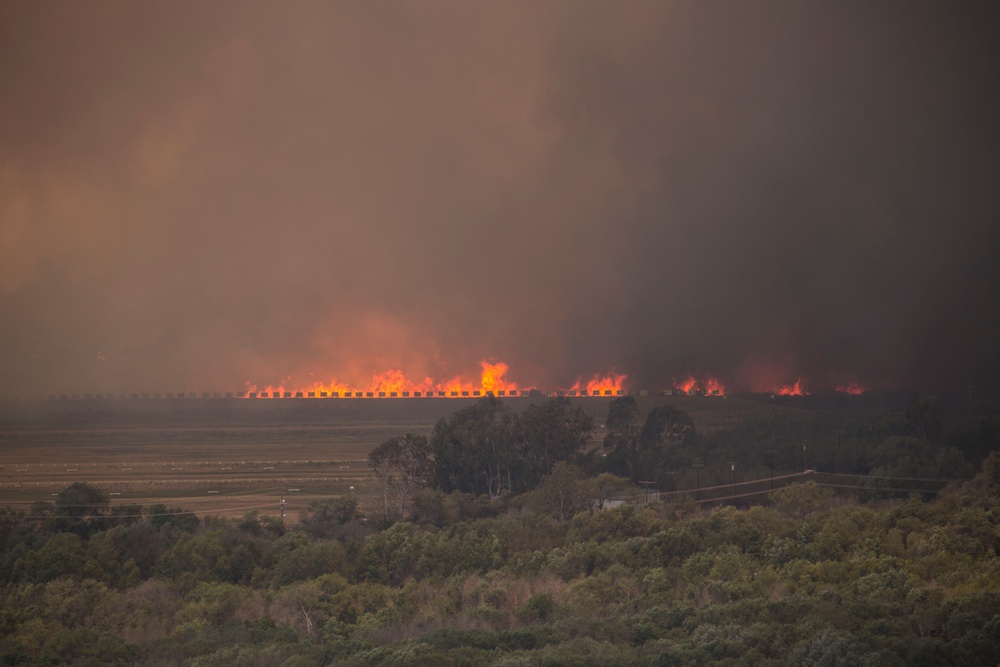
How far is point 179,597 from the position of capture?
37.3 metres

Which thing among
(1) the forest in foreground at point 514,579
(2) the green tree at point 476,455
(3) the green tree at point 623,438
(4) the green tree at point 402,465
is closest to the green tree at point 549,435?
(2) the green tree at point 476,455

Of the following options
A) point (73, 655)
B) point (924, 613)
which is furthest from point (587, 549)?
point (73, 655)

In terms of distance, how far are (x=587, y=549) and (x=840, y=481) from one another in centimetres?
2399

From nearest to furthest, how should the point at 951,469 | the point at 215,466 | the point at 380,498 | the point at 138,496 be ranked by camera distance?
1. the point at 380,498
2. the point at 951,469
3. the point at 138,496
4. the point at 215,466

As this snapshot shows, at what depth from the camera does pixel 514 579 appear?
38250 millimetres

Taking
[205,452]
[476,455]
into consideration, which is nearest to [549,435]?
[476,455]

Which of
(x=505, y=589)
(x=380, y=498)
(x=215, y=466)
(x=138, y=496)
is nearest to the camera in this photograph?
(x=505, y=589)

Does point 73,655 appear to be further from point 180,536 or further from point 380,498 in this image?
point 380,498

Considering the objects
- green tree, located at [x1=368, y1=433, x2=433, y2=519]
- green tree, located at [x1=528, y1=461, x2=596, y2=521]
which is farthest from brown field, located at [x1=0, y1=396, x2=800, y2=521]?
green tree, located at [x1=528, y1=461, x2=596, y2=521]

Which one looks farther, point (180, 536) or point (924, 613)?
point (180, 536)

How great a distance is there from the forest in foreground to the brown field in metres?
9.32

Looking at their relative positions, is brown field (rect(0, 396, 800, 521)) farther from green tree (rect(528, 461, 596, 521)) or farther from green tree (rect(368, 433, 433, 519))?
green tree (rect(528, 461, 596, 521))

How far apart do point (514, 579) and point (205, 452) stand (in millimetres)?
70703

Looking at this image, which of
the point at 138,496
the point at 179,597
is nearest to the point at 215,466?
the point at 138,496
